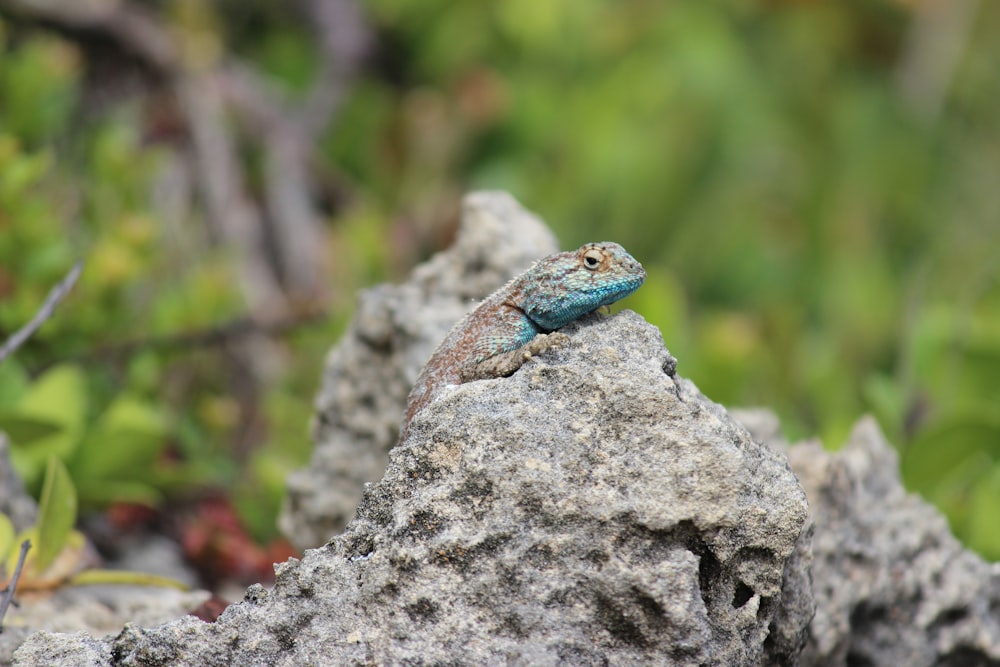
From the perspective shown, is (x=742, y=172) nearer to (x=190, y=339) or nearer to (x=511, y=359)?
(x=190, y=339)

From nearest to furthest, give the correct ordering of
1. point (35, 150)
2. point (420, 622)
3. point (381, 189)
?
point (420, 622)
point (35, 150)
point (381, 189)

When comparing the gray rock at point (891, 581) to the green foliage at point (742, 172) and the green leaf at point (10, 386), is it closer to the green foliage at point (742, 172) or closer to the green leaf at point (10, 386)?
the green foliage at point (742, 172)

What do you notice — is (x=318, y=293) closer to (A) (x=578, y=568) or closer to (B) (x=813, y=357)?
(B) (x=813, y=357)

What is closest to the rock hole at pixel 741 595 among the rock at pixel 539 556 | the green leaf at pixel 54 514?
the rock at pixel 539 556

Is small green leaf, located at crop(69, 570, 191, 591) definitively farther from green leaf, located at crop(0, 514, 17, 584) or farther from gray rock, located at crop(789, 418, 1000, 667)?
gray rock, located at crop(789, 418, 1000, 667)

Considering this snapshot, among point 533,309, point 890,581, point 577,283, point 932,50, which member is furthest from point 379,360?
point 932,50

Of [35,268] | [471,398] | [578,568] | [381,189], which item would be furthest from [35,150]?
[578,568]
